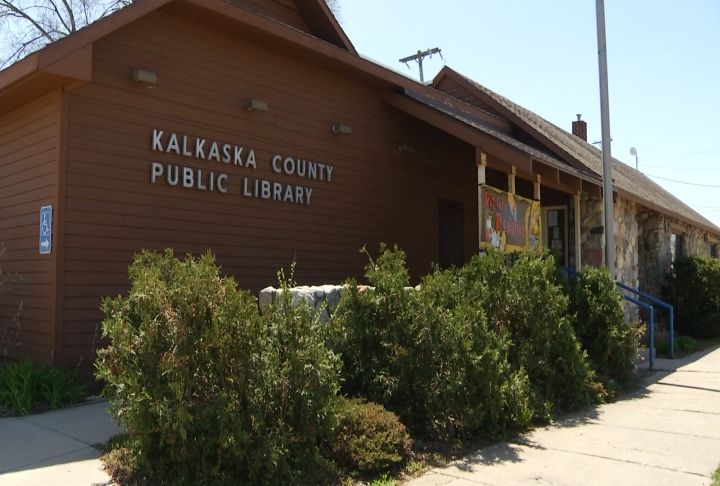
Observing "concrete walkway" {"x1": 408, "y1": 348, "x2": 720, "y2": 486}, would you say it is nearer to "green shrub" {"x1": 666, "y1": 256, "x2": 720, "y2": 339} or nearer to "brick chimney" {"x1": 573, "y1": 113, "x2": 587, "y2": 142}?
"green shrub" {"x1": 666, "y1": 256, "x2": 720, "y2": 339}

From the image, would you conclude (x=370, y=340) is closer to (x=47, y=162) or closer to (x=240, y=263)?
(x=240, y=263)

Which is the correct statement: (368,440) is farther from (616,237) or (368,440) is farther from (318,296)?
(616,237)

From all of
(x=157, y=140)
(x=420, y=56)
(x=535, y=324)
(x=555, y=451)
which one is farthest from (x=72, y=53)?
(x=420, y=56)

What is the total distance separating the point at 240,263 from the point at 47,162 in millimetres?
2718

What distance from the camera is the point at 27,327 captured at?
7.61 metres

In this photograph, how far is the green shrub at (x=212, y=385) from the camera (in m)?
4.29

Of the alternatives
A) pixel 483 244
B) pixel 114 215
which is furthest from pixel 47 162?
pixel 483 244

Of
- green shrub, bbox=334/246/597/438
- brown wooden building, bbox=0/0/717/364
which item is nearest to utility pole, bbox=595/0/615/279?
brown wooden building, bbox=0/0/717/364

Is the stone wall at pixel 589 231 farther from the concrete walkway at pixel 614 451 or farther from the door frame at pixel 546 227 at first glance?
the concrete walkway at pixel 614 451

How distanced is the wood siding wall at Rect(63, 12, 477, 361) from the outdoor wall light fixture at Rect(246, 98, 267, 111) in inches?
4.4

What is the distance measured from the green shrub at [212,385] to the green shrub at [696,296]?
1241cm

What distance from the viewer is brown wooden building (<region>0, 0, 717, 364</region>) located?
7293mm

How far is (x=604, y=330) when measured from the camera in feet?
27.7

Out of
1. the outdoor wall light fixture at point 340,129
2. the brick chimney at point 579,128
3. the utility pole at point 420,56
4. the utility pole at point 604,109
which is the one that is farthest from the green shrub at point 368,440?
the utility pole at point 420,56
